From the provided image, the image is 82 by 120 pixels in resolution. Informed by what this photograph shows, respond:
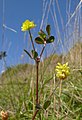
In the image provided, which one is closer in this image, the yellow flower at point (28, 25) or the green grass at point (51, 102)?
the yellow flower at point (28, 25)

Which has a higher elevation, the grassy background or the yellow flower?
the yellow flower

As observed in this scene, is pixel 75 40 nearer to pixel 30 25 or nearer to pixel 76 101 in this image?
pixel 76 101

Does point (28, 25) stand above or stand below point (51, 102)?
above

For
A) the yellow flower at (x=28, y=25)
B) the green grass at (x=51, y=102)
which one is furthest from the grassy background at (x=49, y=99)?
the yellow flower at (x=28, y=25)

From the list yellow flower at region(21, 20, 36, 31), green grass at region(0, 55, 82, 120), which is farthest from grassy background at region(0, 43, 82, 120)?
yellow flower at region(21, 20, 36, 31)

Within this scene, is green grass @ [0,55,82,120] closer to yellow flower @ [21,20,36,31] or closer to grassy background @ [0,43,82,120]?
grassy background @ [0,43,82,120]

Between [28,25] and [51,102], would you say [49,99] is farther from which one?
[28,25]

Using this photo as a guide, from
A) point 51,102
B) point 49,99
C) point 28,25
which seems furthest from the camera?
point 51,102

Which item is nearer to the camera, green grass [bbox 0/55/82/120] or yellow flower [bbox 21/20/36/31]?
yellow flower [bbox 21/20/36/31]

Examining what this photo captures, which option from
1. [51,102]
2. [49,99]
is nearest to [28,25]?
[49,99]

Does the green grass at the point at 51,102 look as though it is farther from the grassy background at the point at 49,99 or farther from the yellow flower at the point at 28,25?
the yellow flower at the point at 28,25

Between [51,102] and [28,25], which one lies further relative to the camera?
[51,102]
